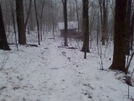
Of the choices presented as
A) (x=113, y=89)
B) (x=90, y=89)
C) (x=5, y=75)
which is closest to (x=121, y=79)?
(x=113, y=89)

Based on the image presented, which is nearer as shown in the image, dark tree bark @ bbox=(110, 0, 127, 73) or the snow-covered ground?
the snow-covered ground

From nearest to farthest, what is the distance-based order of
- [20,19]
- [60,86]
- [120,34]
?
1. [60,86]
2. [120,34]
3. [20,19]

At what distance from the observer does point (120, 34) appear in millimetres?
5871

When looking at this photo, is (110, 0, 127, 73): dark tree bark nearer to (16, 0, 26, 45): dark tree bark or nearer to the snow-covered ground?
the snow-covered ground

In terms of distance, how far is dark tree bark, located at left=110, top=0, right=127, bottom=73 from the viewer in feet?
19.0

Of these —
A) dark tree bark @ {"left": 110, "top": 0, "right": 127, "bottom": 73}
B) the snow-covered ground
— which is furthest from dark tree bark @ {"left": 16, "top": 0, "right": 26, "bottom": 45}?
dark tree bark @ {"left": 110, "top": 0, "right": 127, "bottom": 73}

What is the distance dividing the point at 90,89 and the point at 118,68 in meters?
2.40

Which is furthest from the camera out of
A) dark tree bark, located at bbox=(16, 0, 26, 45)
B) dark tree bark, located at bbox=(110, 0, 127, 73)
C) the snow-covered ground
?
dark tree bark, located at bbox=(16, 0, 26, 45)

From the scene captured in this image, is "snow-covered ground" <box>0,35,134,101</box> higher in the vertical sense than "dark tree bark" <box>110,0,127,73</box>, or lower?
lower

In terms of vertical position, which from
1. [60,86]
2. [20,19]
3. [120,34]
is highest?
[20,19]

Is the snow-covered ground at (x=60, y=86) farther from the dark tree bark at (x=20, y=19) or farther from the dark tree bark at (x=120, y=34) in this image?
the dark tree bark at (x=20, y=19)

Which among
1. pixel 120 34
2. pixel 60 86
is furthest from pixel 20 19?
pixel 60 86

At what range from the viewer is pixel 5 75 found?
4992mm

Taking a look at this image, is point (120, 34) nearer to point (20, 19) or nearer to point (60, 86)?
point (60, 86)
